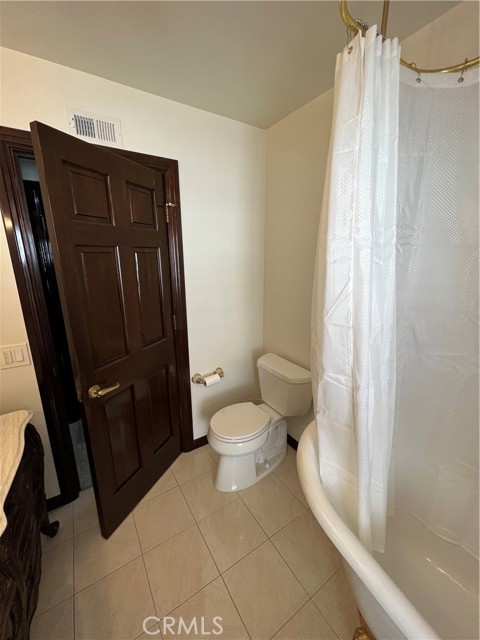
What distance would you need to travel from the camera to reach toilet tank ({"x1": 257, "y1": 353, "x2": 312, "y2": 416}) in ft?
5.46

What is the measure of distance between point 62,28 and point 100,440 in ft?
5.77

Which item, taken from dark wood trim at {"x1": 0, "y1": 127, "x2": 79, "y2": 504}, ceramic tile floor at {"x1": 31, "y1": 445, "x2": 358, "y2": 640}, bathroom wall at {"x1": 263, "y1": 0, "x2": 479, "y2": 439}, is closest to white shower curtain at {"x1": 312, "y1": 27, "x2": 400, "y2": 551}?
ceramic tile floor at {"x1": 31, "y1": 445, "x2": 358, "y2": 640}

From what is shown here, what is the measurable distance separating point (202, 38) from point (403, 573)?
235 centimetres

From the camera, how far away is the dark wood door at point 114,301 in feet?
3.54

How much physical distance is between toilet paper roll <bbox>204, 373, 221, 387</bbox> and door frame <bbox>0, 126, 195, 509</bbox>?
0.45 ft

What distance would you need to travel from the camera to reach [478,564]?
1.00 metres

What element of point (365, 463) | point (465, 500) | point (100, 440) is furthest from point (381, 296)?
point (100, 440)

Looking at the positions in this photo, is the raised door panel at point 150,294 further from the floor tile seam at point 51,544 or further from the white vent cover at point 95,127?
the floor tile seam at point 51,544

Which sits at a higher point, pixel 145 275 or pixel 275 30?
pixel 275 30

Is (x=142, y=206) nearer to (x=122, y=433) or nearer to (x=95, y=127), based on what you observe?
(x=95, y=127)

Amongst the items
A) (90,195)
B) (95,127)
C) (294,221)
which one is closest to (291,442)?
(294,221)

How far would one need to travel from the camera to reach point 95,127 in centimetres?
135

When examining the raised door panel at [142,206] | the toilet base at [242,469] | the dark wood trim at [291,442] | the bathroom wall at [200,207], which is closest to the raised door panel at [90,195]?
the raised door panel at [142,206]

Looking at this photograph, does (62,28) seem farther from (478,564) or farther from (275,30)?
(478,564)
